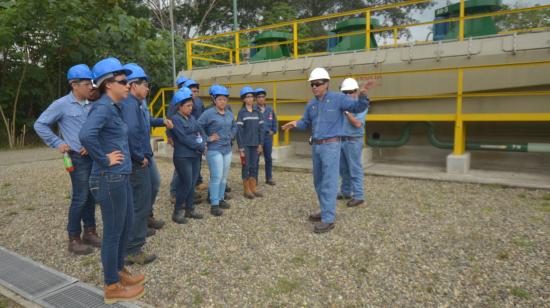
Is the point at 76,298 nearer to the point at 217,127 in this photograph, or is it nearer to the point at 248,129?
the point at 217,127

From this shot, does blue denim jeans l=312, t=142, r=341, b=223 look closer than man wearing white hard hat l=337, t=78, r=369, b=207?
Yes

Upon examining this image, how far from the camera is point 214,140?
5.02 metres

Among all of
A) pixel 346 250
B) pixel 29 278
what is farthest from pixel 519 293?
pixel 29 278

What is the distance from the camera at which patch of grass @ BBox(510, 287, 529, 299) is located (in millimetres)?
2871

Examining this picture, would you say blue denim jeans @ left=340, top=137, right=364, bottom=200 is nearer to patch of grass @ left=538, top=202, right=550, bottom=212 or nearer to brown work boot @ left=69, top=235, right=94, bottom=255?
patch of grass @ left=538, top=202, right=550, bottom=212

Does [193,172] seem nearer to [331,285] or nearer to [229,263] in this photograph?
[229,263]

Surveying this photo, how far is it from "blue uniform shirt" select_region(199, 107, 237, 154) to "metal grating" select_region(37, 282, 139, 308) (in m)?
2.37

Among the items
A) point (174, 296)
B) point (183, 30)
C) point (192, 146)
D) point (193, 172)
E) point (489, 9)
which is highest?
point (183, 30)

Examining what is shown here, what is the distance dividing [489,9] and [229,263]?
25.3 ft

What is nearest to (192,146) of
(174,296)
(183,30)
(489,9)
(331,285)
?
(174,296)

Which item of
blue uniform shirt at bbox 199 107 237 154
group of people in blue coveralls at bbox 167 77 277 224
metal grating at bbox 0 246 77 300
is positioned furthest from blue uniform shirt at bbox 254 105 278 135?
metal grating at bbox 0 246 77 300

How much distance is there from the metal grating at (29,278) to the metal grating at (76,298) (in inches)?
4.0

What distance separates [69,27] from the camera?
41.8ft

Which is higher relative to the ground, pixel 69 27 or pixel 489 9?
pixel 69 27
